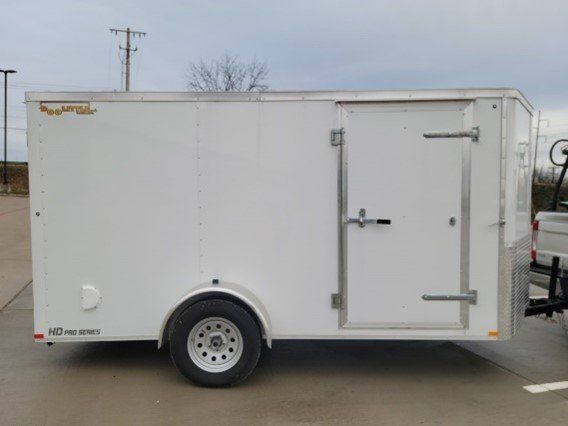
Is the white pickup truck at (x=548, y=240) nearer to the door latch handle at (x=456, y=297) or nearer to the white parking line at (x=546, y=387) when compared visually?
the white parking line at (x=546, y=387)

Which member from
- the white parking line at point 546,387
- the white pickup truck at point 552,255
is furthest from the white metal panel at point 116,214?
the white pickup truck at point 552,255

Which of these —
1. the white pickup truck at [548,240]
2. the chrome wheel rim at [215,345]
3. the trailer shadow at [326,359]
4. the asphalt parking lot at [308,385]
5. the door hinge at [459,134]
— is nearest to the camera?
the asphalt parking lot at [308,385]

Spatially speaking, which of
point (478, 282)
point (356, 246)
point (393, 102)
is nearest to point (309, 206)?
point (356, 246)

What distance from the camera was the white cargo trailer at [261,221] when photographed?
445 centimetres

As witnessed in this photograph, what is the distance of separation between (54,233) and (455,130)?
355 centimetres

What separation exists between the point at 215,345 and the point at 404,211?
201 cm

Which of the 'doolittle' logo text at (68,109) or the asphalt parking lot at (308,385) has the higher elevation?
the 'doolittle' logo text at (68,109)

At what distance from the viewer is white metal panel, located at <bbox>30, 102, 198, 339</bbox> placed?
4.49 metres

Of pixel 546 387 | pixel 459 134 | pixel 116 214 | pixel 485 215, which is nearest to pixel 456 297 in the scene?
pixel 485 215

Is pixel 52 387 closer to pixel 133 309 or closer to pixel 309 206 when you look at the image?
pixel 133 309

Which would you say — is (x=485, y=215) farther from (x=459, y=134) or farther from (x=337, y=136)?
(x=337, y=136)

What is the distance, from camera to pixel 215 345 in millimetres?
4535

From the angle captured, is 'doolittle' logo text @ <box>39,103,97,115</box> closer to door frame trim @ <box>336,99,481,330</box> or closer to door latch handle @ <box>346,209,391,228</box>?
door frame trim @ <box>336,99,481,330</box>

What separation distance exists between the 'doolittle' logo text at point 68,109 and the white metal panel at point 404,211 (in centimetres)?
224
